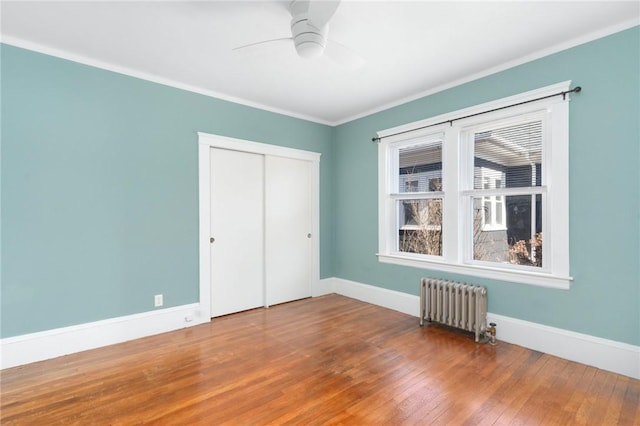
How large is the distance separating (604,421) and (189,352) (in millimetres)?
3084

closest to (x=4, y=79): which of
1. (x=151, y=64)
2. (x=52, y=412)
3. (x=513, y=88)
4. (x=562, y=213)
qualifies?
(x=151, y=64)

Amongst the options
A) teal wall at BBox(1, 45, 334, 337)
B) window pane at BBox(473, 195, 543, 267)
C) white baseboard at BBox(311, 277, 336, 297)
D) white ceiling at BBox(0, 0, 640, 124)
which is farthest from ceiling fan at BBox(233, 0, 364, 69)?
white baseboard at BBox(311, 277, 336, 297)

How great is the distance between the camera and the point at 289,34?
2494mm

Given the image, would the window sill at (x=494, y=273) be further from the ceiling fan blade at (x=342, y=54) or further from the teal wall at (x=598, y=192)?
the ceiling fan blade at (x=342, y=54)

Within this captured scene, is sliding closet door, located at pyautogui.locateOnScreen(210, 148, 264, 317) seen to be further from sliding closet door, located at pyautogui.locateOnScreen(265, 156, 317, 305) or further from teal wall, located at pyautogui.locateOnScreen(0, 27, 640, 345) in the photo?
teal wall, located at pyautogui.locateOnScreen(0, 27, 640, 345)

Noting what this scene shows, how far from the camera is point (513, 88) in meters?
2.95

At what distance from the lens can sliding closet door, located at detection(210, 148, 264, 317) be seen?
12.2 feet

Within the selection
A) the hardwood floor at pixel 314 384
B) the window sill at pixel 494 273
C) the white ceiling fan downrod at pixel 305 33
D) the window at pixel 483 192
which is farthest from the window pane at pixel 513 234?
the white ceiling fan downrod at pixel 305 33

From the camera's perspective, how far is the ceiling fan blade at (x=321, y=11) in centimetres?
186

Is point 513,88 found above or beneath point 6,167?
above

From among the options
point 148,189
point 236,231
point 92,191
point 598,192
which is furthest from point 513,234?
point 92,191

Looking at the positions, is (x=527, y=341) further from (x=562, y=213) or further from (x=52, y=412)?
(x=52, y=412)

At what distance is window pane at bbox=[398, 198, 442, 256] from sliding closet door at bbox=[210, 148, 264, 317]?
1.91 meters

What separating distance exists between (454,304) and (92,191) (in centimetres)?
376
